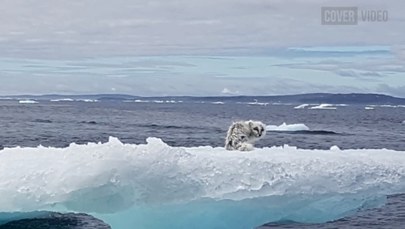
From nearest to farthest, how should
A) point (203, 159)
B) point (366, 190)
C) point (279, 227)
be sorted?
point (203, 159)
point (366, 190)
point (279, 227)

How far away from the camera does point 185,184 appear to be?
11203 millimetres

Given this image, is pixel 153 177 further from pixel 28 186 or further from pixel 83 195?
pixel 28 186

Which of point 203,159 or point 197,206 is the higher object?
point 203,159

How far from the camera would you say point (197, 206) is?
457 inches

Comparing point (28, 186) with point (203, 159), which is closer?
point (28, 186)

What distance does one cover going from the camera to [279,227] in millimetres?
18594

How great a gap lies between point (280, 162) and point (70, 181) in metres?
3.89

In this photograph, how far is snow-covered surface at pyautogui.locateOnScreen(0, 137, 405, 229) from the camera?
424 inches

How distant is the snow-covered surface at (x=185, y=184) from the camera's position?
10.8 metres

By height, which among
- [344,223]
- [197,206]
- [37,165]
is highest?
[37,165]

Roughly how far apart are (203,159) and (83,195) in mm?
2189

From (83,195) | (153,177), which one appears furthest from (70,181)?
(153,177)

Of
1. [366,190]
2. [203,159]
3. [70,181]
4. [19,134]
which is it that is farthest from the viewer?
[19,134]

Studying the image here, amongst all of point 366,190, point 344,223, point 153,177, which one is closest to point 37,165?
point 153,177
